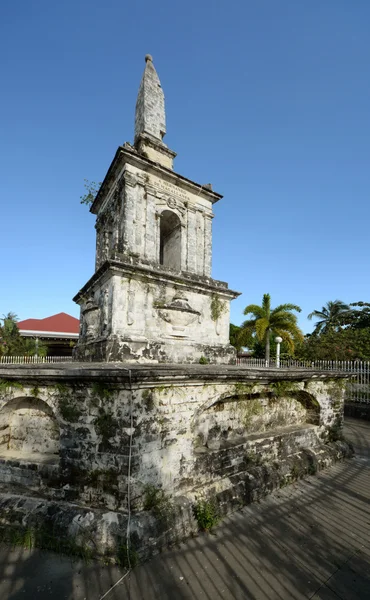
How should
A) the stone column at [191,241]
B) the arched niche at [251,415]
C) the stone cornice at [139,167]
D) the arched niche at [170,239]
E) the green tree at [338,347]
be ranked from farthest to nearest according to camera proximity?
the green tree at [338,347]
the arched niche at [170,239]
the stone column at [191,241]
the stone cornice at [139,167]
the arched niche at [251,415]

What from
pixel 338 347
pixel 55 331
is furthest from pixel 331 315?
pixel 55 331

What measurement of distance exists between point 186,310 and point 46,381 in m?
3.51

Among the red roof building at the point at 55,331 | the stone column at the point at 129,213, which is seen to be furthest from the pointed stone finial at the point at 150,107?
the red roof building at the point at 55,331

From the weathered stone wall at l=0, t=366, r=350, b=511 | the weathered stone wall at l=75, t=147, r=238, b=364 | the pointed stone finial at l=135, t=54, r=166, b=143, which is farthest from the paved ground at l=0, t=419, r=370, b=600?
the pointed stone finial at l=135, t=54, r=166, b=143

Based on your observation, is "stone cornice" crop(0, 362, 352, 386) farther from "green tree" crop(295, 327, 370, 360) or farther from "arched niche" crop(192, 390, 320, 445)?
"green tree" crop(295, 327, 370, 360)

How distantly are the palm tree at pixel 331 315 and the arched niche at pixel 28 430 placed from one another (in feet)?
107

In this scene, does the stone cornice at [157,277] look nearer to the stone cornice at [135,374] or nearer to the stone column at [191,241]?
the stone column at [191,241]

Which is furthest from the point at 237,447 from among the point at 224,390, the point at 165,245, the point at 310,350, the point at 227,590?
the point at 310,350

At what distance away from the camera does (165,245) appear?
8.78m

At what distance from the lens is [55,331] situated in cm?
2258

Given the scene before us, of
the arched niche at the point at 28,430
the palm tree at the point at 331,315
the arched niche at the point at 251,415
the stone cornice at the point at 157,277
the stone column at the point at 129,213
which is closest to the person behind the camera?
the arched niche at the point at 28,430

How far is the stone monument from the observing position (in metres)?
6.04

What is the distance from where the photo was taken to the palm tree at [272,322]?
19156 mm

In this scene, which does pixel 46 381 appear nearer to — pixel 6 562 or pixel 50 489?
pixel 50 489
